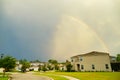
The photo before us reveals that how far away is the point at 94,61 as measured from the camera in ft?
181

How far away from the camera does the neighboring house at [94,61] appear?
Result: 2112 inches

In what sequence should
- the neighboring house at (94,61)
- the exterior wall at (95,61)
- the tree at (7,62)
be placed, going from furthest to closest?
the exterior wall at (95,61) < the neighboring house at (94,61) < the tree at (7,62)

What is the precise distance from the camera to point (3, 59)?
4128 centimetres

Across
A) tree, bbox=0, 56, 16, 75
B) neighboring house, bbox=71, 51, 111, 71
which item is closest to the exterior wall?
neighboring house, bbox=71, 51, 111, 71

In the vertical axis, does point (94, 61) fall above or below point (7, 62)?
above

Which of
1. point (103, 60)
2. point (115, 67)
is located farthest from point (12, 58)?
point (115, 67)

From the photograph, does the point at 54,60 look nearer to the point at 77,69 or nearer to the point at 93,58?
the point at 77,69

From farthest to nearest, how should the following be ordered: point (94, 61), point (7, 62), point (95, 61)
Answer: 1. point (94, 61)
2. point (95, 61)
3. point (7, 62)

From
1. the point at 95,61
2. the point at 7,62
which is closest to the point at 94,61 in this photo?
the point at 95,61

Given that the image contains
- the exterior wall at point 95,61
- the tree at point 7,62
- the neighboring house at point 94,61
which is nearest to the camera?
the tree at point 7,62

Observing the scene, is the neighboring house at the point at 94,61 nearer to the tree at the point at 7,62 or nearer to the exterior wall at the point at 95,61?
the exterior wall at the point at 95,61

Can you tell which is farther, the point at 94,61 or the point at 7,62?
the point at 94,61

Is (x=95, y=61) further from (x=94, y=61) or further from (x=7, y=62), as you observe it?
(x=7, y=62)

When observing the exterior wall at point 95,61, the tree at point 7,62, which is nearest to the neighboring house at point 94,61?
the exterior wall at point 95,61
